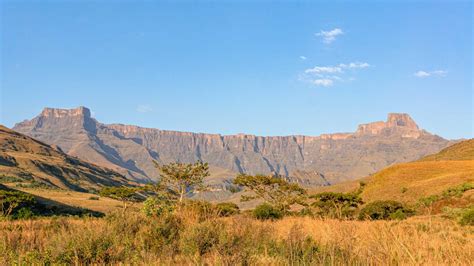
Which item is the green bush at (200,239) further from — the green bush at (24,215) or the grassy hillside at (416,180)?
the grassy hillside at (416,180)

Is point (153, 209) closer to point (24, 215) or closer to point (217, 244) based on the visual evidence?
point (217, 244)

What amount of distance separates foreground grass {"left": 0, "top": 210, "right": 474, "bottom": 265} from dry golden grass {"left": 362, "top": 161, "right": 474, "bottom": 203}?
3386 cm

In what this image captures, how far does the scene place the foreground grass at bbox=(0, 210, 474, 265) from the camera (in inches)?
243

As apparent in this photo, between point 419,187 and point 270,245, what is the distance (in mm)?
39181

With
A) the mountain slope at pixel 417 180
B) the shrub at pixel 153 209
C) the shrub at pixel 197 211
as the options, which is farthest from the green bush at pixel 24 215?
the mountain slope at pixel 417 180

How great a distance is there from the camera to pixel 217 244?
9.21 metres

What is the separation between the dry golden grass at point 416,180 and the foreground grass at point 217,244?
111ft

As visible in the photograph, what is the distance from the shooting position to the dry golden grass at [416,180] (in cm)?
3997

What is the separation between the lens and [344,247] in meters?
7.55

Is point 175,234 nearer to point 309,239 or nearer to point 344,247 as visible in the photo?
point 309,239

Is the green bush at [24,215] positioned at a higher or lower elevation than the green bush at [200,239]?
lower

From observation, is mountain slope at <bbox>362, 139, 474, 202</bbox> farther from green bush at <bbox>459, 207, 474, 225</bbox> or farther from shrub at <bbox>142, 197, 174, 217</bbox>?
shrub at <bbox>142, 197, 174, 217</bbox>

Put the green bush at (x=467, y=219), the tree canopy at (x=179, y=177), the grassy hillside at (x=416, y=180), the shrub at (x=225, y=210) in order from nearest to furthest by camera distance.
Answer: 1. the shrub at (x=225, y=210)
2. the green bush at (x=467, y=219)
3. the grassy hillside at (x=416, y=180)
4. the tree canopy at (x=179, y=177)

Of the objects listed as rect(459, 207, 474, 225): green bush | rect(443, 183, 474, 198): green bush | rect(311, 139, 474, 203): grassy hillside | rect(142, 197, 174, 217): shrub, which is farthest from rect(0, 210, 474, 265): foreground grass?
rect(311, 139, 474, 203): grassy hillside
